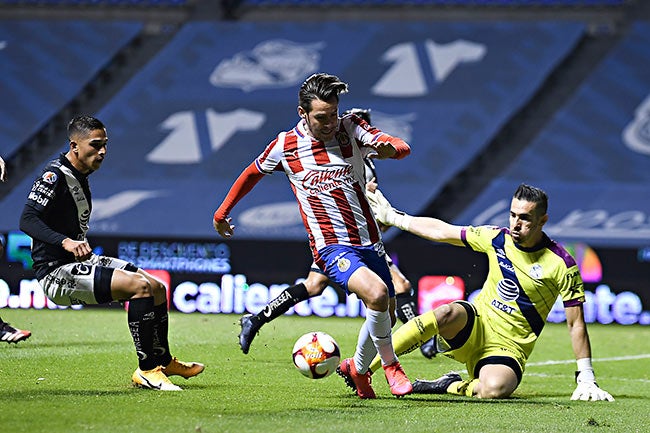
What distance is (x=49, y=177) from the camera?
22.6 feet

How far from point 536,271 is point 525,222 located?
1.20 ft

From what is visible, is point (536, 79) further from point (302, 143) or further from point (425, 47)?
point (302, 143)

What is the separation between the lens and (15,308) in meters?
15.9

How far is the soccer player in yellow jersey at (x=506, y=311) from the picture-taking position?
712 cm

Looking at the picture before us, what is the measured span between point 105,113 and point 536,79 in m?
7.70

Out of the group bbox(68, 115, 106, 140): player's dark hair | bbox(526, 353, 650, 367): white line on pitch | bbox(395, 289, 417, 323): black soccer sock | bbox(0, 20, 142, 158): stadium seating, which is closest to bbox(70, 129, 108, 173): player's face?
bbox(68, 115, 106, 140): player's dark hair

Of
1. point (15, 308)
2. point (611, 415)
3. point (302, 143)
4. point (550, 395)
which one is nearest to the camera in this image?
point (611, 415)

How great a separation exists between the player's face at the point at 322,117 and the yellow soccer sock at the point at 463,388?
184 centimetres

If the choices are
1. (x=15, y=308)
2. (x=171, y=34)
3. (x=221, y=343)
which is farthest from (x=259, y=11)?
(x=221, y=343)

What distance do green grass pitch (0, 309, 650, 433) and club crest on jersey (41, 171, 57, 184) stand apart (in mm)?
1241

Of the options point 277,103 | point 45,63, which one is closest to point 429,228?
point 277,103

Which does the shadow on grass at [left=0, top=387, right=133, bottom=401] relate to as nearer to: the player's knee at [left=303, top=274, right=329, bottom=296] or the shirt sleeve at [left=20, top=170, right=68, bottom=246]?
the shirt sleeve at [left=20, top=170, right=68, bottom=246]

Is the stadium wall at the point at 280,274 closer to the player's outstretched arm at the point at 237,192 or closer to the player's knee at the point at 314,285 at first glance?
the player's knee at the point at 314,285

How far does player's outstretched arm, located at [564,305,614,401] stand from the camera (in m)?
7.13
